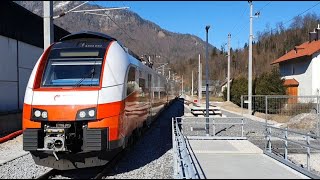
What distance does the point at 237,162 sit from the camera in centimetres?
1052

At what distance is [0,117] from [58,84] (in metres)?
9.53

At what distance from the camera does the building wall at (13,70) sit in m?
20.6

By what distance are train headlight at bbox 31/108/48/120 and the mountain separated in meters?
25.0

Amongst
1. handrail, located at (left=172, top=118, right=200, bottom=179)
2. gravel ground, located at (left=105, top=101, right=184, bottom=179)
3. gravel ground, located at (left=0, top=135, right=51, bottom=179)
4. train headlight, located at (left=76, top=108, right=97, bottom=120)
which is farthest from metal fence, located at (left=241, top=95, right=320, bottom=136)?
train headlight, located at (left=76, top=108, right=97, bottom=120)

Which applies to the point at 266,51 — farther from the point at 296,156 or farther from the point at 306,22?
the point at 296,156

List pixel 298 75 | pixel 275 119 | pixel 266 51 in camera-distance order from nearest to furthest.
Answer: pixel 275 119 → pixel 298 75 → pixel 266 51

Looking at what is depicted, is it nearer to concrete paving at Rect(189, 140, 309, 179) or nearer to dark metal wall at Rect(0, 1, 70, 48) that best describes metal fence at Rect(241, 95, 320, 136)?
concrete paving at Rect(189, 140, 309, 179)

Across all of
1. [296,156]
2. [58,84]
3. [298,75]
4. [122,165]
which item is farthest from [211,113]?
[298,75]

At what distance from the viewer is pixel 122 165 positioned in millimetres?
11305

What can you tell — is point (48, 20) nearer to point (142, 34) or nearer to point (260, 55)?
point (142, 34)

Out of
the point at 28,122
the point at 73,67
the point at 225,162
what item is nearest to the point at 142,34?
the point at 73,67

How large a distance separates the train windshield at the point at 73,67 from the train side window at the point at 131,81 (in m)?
1.20

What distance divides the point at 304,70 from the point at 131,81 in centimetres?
3920

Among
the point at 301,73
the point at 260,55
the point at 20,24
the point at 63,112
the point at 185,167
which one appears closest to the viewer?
the point at 185,167
